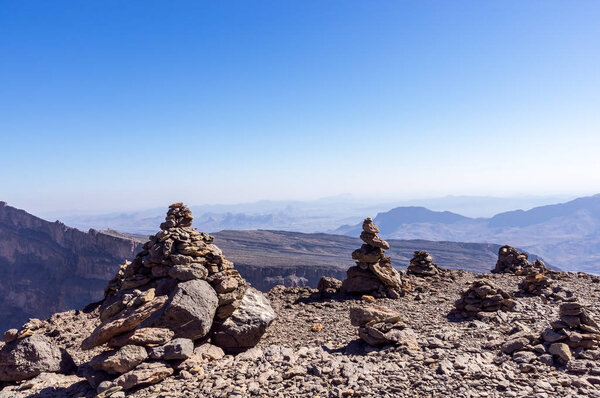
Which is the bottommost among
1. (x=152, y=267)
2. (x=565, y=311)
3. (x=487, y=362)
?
(x=487, y=362)

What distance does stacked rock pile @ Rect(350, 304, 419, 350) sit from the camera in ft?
39.9

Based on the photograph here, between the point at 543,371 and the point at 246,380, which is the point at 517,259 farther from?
the point at 246,380

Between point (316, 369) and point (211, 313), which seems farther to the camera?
point (211, 313)

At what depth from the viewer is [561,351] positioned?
10391 mm

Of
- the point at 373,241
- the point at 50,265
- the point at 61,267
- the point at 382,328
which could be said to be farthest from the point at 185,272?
the point at 50,265

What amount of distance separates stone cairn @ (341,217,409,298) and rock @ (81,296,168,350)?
1353 centimetres

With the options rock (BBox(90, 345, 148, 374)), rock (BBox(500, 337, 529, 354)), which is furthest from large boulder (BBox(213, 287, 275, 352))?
rock (BBox(500, 337, 529, 354))

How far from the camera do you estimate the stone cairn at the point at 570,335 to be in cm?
1052

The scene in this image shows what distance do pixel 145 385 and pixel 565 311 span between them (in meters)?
14.9

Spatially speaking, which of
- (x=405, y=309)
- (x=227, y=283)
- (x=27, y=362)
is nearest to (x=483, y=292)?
(x=405, y=309)

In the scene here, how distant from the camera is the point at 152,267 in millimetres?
15516

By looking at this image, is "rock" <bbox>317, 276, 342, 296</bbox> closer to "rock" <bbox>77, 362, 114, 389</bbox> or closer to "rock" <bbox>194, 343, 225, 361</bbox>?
"rock" <bbox>194, 343, 225, 361</bbox>

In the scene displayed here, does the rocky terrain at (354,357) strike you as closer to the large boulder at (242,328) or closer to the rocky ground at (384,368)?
the rocky ground at (384,368)

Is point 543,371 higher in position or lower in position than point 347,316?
higher
